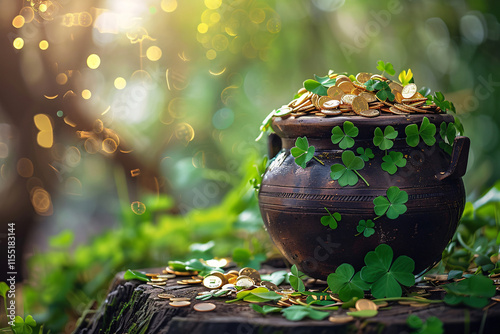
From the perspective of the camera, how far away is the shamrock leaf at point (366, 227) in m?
1.39

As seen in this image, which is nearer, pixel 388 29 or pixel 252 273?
pixel 252 273

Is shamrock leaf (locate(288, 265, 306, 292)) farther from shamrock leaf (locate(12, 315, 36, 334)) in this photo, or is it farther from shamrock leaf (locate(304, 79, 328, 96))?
shamrock leaf (locate(12, 315, 36, 334))

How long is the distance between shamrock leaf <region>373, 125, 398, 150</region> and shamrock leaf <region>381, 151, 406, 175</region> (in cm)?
3

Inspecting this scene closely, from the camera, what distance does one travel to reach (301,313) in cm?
127

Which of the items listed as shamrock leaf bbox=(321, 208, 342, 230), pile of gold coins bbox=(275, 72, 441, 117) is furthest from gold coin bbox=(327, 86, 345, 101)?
shamrock leaf bbox=(321, 208, 342, 230)

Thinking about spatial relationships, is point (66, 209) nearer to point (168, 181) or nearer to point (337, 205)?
point (168, 181)

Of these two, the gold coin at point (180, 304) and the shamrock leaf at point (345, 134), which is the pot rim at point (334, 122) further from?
the gold coin at point (180, 304)

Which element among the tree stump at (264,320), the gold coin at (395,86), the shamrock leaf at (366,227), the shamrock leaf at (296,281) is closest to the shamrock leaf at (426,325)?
the tree stump at (264,320)

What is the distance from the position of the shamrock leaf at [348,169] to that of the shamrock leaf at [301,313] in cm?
35

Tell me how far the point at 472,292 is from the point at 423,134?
0.45 meters

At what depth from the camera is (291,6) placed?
144 inches

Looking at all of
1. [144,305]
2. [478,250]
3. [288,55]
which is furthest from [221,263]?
[288,55]

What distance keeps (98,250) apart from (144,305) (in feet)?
4.66

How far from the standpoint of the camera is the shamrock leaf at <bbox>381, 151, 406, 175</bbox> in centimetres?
141
